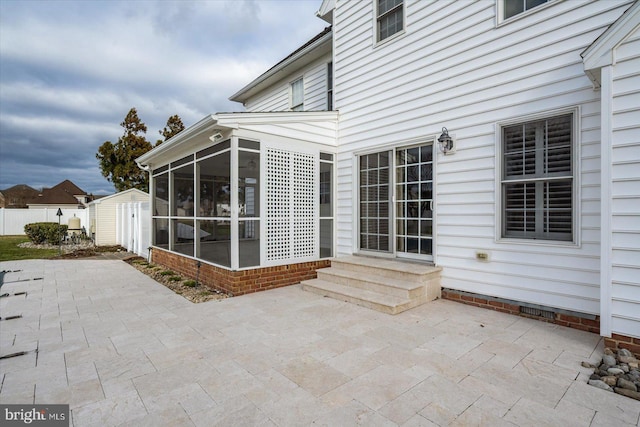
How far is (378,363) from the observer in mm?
2811

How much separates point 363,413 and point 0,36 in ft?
45.7

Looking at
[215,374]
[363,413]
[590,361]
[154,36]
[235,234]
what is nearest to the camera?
[363,413]

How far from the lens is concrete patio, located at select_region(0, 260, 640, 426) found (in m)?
2.09

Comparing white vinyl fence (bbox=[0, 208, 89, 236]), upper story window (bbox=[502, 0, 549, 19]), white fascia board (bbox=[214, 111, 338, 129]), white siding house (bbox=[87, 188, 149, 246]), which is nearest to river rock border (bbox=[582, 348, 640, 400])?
upper story window (bbox=[502, 0, 549, 19])

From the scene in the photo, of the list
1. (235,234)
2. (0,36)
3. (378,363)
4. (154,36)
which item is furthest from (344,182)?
(0,36)

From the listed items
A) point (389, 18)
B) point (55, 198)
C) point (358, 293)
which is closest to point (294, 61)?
point (389, 18)

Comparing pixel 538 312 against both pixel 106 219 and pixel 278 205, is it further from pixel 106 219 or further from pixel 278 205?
pixel 106 219

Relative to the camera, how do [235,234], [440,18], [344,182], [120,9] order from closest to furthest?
[440,18] → [235,234] → [344,182] → [120,9]

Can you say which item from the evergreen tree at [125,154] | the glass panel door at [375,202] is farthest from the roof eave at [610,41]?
the evergreen tree at [125,154]

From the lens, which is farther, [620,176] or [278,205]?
[278,205]

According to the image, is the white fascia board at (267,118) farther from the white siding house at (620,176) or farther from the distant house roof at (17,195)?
the distant house roof at (17,195)

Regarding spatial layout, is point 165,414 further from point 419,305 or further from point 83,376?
point 419,305

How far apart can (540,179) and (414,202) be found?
6.24ft

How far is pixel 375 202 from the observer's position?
604cm
